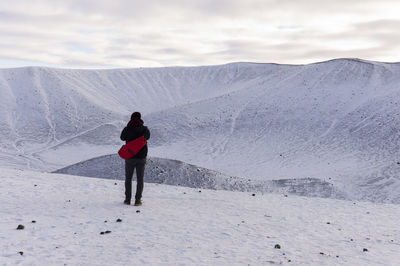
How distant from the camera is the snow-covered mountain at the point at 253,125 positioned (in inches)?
1495

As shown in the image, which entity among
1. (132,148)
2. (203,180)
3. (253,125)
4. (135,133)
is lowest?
(203,180)

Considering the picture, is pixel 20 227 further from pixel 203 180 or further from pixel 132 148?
pixel 203 180

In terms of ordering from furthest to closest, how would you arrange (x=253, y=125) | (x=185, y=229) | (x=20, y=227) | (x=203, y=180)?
(x=253, y=125) < (x=203, y=180) < (x=185, y=229) < (x=20, y=227)

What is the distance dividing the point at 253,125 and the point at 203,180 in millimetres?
27138

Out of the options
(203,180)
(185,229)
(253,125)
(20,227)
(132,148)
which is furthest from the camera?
(253,125)

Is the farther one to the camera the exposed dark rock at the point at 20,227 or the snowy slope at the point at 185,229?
the exposed dark rock at the point at 20,227

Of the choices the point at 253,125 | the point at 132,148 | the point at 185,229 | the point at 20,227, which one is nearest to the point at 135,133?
the point at 132,148

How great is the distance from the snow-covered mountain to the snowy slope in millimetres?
17930

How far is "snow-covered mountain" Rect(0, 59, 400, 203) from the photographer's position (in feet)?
125

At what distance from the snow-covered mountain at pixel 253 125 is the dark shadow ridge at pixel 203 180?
2366 mm

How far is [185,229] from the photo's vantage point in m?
9.23

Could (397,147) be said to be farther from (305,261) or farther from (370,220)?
(305,261)

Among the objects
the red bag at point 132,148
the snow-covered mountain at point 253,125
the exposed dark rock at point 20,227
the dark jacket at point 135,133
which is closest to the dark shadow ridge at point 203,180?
the snow-covered mountain at point 253,125

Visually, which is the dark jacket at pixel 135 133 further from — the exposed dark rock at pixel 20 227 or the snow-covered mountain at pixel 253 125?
the snow-covered mountain at pixel 253 125
